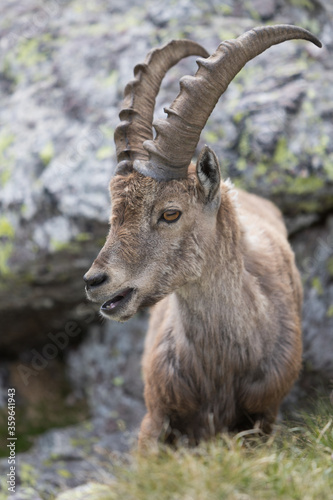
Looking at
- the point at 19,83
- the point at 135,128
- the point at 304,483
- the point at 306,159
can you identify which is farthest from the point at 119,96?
the point at 304,483

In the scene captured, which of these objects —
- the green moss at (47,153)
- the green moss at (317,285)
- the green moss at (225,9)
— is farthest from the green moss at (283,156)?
the green moss at (47,153)

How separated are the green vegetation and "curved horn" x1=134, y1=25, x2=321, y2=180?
7.89 feet

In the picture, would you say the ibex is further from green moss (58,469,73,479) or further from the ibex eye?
green moss (58,469,73,479)

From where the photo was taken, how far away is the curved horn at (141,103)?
19.5ft

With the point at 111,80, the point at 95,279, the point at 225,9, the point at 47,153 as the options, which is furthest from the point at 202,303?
the point at 225,9

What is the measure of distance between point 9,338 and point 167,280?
6.43 metres

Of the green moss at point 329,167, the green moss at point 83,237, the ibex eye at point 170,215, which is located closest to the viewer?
the ibex eye at point 170,215

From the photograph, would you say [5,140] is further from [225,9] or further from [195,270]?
[195,270]

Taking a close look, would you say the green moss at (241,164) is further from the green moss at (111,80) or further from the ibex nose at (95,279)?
the ibex nose at (95,279)

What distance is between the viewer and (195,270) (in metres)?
5.36

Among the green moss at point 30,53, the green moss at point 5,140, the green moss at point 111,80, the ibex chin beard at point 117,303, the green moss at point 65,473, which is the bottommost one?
the green moss at point 65,473

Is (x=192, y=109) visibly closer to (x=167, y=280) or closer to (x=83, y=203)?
(x=167, y=280)

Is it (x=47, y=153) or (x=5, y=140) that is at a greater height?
(x=5, y=140)

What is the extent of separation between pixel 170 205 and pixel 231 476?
2314 millimetres
